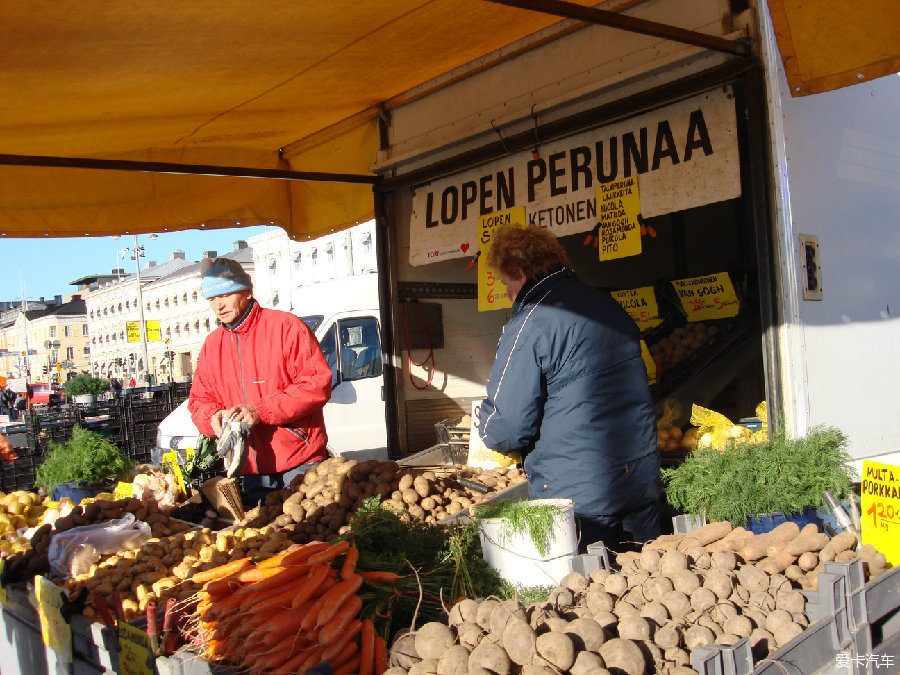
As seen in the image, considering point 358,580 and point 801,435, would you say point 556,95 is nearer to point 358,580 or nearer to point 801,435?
point 801,435

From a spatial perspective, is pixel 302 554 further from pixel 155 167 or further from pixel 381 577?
pixel 155 167

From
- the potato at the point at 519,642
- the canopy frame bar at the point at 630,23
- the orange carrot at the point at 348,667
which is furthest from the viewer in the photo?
the canopy frame bar at the point at 630,23

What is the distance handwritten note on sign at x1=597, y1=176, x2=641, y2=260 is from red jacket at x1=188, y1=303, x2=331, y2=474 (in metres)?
2.00

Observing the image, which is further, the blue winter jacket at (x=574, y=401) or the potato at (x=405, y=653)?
the blue winter jacket at (x=574, y=401)

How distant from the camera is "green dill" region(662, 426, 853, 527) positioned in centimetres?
337

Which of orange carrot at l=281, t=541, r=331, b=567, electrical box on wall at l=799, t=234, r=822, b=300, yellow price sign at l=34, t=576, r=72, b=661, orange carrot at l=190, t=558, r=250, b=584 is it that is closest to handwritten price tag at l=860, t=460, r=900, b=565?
electrical box on wall at l=799, t=234, r=822, b=300

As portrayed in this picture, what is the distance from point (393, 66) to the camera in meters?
5.45

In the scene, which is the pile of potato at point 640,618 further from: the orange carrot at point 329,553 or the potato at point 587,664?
the orange carrot at point 329,553

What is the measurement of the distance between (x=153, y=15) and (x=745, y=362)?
16.5ft

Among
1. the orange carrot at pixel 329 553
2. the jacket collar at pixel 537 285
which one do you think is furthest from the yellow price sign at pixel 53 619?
the jacket collar at pixel 537 285

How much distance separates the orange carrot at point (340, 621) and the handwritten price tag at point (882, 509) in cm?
176

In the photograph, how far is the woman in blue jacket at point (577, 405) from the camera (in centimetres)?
322

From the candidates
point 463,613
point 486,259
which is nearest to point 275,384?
point 486,259

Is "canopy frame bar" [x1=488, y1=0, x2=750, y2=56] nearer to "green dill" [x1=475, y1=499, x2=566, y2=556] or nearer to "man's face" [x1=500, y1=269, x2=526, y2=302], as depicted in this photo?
"man's face" [x1=500, y1=269, x2=526, y2=302]
